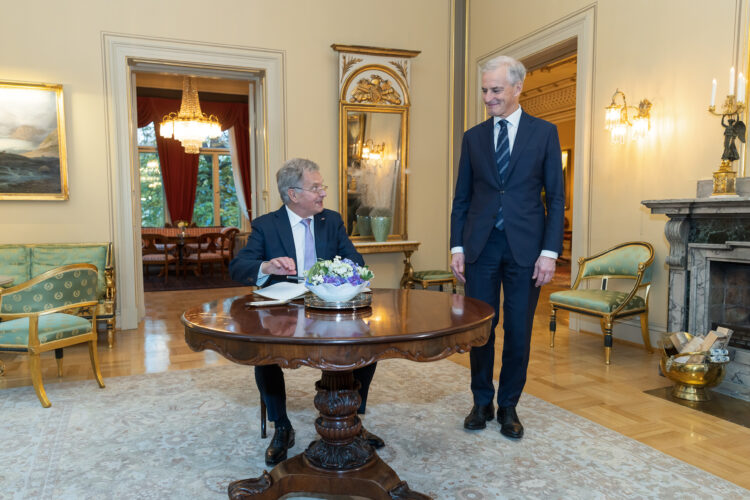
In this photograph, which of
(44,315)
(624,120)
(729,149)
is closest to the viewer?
(44,315)

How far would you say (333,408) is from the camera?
2.04 m

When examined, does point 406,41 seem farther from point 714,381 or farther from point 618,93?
point 714,381

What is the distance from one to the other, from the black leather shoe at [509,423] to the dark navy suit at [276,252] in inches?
27.1

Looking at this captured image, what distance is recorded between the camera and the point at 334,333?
1.61 meters

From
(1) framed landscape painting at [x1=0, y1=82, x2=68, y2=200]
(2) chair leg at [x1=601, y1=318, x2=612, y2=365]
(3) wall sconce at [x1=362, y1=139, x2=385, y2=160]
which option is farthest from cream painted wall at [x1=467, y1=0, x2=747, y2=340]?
(1) framed landscape painting at [x1=0, y1=82, x2=68, y2=200]

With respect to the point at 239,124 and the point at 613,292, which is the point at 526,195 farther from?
the point at 239,124

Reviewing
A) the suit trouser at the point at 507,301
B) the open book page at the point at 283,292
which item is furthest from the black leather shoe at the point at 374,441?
the open book page at the point at 283,292

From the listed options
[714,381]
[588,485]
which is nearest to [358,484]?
[588,485]

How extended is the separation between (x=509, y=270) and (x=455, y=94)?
4.56m

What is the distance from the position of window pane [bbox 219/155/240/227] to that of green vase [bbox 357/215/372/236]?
6.75 meters

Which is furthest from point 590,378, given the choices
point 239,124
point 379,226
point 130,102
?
point 239,124

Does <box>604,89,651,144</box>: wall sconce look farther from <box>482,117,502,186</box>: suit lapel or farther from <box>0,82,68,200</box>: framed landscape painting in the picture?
<box>0,82,68,200</box>: framed landscape painting

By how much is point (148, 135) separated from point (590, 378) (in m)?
10.7

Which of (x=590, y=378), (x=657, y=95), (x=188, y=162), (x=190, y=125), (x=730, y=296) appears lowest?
(x=590, y=378)
